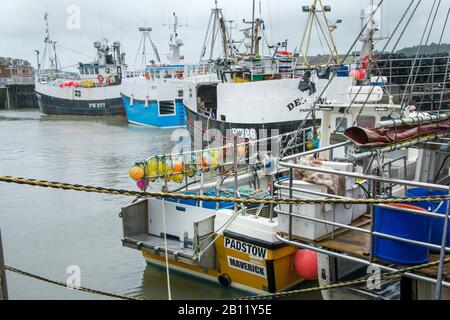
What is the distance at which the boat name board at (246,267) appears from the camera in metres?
7.20

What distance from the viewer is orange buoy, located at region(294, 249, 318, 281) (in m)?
6.77

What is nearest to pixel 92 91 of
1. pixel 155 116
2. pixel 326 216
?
pixel 155 116

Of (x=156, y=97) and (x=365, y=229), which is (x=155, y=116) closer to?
(x=156, y=97)

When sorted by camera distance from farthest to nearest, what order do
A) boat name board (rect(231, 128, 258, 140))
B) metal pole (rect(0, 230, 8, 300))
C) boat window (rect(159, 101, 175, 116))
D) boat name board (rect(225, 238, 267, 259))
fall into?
boat window (rect(159, 101, 175, 116)), boat name board (rect(231, 128, 258, 140)), boat name board (rect(225, 238, 267, 259)), metal pole (rect(0, 230, 8, 300))

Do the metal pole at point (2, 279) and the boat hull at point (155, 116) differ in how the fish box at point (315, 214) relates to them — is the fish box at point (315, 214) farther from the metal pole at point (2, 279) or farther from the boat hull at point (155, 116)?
the boat hull at point (155, 116)

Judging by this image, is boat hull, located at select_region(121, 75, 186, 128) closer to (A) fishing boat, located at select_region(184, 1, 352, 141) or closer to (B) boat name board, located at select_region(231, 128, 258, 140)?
(A) fishing boat, located at select_region(184, 1, 352, 141)

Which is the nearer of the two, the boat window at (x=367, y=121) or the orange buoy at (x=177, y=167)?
the orange buoy at (x=177, y=167)

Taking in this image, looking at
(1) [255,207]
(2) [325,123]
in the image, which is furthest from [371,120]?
(1) [255,207]

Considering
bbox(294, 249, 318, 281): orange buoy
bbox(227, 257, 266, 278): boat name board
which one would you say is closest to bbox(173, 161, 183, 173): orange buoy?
bbox(227, 257, 266, 278): boat name board

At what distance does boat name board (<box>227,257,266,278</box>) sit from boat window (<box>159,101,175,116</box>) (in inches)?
1220

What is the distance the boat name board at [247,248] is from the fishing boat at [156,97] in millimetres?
30373

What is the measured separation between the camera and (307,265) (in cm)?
682

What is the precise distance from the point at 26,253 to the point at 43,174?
977 cm

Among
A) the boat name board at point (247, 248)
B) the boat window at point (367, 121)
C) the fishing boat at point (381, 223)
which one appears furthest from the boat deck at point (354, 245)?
the boat window at point (367, 121)
